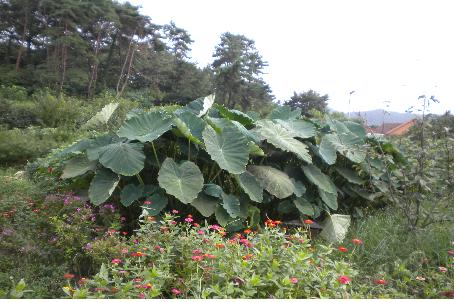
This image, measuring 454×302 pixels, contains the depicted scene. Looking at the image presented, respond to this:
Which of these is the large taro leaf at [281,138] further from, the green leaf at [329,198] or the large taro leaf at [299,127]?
the green leaf at [329,198]

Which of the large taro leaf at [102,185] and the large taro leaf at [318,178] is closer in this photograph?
the large taro leaf at [102,185]

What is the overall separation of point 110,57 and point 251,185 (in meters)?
18.8

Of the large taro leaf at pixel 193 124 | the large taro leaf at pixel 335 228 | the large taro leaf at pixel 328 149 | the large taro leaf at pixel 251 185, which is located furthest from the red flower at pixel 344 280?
the large taro leaf at pixel 328 149

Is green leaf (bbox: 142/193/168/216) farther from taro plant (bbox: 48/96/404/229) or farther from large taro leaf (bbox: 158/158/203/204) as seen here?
large taro leaf (bbox: 158/158/203/204)

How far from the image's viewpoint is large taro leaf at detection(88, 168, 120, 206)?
10.9 ft

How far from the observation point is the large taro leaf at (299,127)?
4168 mm

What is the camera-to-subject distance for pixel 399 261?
273cm

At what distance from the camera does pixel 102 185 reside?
342cm

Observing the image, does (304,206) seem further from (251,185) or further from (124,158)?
(124,158)

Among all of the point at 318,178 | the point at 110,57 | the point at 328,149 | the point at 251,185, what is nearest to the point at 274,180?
the point at 251,185

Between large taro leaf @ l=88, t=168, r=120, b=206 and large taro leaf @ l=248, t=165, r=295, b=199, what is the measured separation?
1.16 meters

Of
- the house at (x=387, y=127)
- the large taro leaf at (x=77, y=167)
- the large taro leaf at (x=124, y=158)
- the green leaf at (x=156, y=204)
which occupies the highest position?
the house at (x=387, y=127)

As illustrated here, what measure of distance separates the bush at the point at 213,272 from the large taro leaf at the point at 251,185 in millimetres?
993

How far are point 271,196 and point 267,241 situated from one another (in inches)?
52.5
